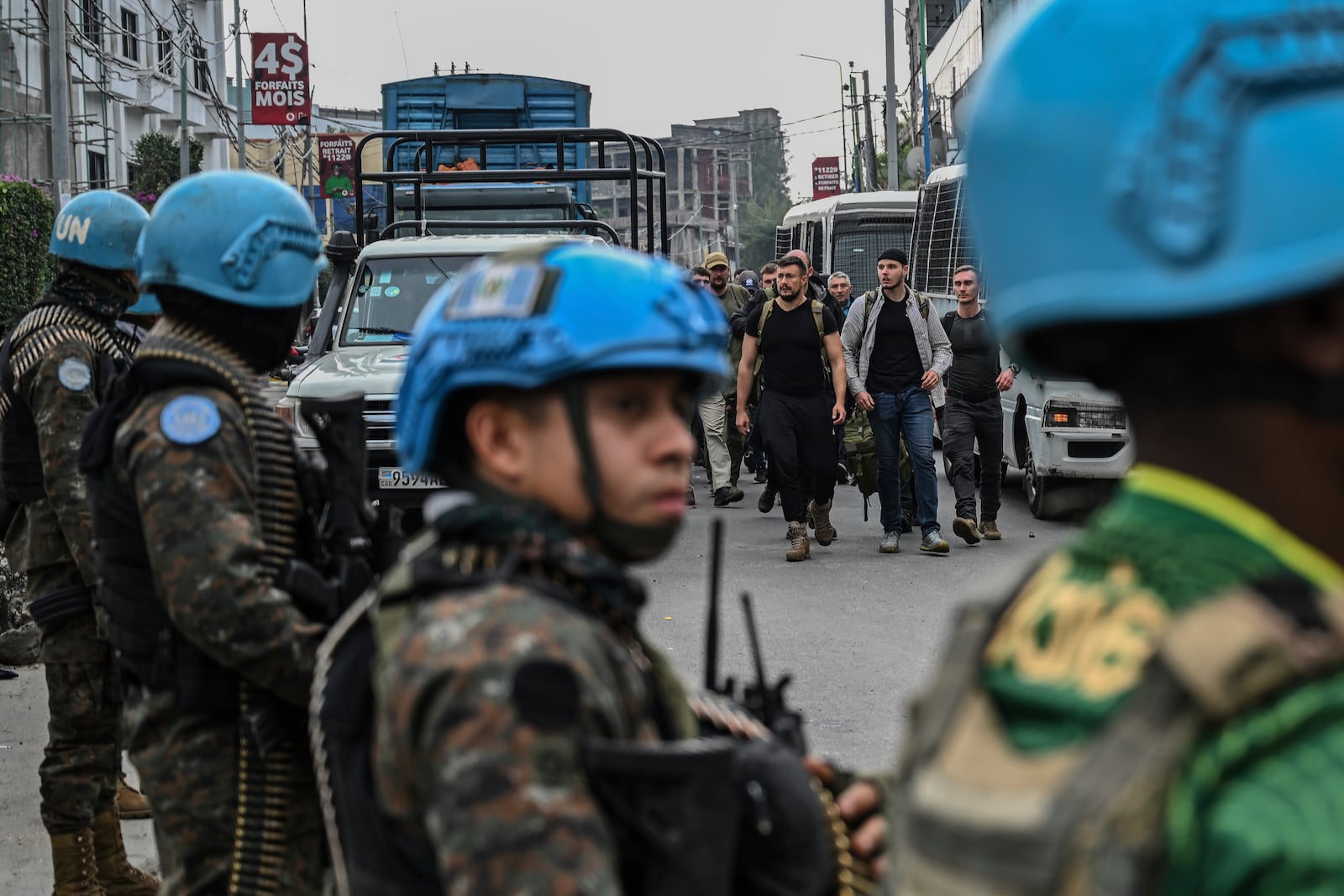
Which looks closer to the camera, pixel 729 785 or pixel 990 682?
pixel 990 682

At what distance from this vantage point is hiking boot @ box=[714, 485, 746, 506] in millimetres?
14484

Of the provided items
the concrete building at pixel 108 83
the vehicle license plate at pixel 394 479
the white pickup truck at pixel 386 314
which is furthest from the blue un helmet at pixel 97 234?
the concrete building at pixel 108 83

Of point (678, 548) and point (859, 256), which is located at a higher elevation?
point (859, 256)

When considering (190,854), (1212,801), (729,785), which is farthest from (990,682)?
(190,854)

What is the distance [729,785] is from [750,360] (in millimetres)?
10724

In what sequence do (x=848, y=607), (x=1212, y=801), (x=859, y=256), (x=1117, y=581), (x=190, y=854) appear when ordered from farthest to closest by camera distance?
1. (x=859, y=256)
2. (x=848, y=607)
3. (x=190, y=854)
4. (x=1117, y=581)
5. (x=1212, y=801)

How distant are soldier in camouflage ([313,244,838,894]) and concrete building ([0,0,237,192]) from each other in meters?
19.2

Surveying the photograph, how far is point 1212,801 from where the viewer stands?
39.3 inches

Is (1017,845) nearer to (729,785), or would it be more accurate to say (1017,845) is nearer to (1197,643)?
(1197,643)

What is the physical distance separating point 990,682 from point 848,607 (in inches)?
345

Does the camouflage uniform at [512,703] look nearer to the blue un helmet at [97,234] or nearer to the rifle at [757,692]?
the rifle at [757,692]

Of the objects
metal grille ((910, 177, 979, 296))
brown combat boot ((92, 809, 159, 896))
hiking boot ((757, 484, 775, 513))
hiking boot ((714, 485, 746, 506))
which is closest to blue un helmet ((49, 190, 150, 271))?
brown combat boot ((92, 809, 159, 896))

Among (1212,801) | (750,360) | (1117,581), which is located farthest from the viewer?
(750,360)

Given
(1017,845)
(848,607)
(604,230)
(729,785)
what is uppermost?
(604,230)
